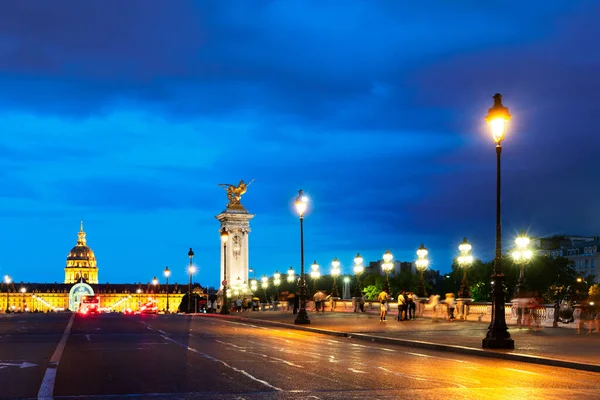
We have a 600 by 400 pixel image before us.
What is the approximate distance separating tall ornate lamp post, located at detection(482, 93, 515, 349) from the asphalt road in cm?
162

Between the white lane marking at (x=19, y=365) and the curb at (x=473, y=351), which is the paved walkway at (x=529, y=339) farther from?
the white lane marking at (x=19, y=365)

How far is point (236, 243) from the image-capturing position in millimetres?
95062

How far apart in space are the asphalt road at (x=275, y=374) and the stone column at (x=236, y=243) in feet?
221

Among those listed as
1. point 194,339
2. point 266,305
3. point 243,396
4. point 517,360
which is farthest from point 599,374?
point 266,305

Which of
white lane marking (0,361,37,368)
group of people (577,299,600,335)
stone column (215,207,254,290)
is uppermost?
stone column (215,207,254,290)

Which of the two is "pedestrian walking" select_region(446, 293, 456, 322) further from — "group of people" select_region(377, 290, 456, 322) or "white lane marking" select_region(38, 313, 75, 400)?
"white lane marking" select_region(38, 313, 75, 400)

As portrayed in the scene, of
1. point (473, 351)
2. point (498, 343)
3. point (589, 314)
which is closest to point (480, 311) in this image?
point (589, 314)

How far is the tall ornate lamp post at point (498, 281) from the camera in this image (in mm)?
25422

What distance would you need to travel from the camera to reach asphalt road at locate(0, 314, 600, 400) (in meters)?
15.0

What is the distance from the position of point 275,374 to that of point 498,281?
1047 cm

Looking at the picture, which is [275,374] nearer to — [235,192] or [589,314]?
[589,314]

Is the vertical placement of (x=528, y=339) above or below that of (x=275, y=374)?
below

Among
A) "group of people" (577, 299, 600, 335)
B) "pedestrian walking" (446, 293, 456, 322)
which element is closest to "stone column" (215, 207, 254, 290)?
"pedestrian walking" (446, 293, 456, 322)

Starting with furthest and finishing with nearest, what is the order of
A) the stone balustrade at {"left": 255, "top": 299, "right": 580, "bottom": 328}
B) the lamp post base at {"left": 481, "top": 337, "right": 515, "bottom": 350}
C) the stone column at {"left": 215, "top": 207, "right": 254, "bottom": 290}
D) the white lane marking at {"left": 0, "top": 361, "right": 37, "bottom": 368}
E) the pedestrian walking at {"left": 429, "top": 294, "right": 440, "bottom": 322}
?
1. the stone column at {"left": 215, "top": 207, "right": 254, "bottom": 290}
2. the pedestrian walking at {"left": 429, "top": 294, "right": 440, "bottom": 322}
3. the stone balustrade at {"left": 255, "top": 299, "right": 580, "bottom": 328}
4. the lamp post base at {"left": 481, "top": 337, "right": 515, "bottom": 350}
5. the white lane marking at {"left": 0, "top": 361, "right": 37, "bottom": 368}
